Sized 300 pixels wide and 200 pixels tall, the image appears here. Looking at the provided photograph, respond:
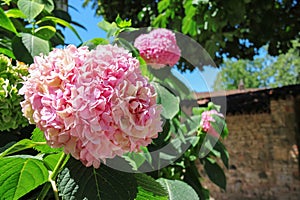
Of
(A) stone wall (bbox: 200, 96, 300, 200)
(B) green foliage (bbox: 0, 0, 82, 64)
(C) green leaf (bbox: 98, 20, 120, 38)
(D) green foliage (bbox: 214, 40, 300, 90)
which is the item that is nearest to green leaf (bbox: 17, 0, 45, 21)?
(B) green foliage (bbox: 0, 0, 82, 64)

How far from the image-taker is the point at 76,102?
52 centimetres

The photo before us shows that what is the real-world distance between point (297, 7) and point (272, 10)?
677 millimetres

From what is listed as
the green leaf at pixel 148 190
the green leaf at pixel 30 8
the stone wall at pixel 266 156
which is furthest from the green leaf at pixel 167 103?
the stone wall at pixel 266 156

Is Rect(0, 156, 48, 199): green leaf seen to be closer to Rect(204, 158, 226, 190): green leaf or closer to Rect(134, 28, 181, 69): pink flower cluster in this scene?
Rect(134, 28, 181, 69): pink flower cluster

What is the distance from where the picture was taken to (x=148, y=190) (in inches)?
23.9

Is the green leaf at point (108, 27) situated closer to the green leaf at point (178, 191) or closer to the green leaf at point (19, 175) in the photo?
the green leaf at point (178, 191)

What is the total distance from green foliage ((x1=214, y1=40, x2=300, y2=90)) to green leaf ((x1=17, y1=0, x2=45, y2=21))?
81.4 ft

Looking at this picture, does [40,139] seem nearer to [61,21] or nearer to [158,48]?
[61,21]

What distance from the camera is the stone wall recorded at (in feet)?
24.5

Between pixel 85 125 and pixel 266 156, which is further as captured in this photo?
pixel 266 156

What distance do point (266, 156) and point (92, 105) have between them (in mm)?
7554

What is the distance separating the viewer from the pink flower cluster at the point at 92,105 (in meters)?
0.52

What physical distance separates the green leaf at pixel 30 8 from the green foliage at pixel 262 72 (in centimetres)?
2482

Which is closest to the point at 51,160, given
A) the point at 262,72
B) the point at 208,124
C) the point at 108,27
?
the point at 108,27
